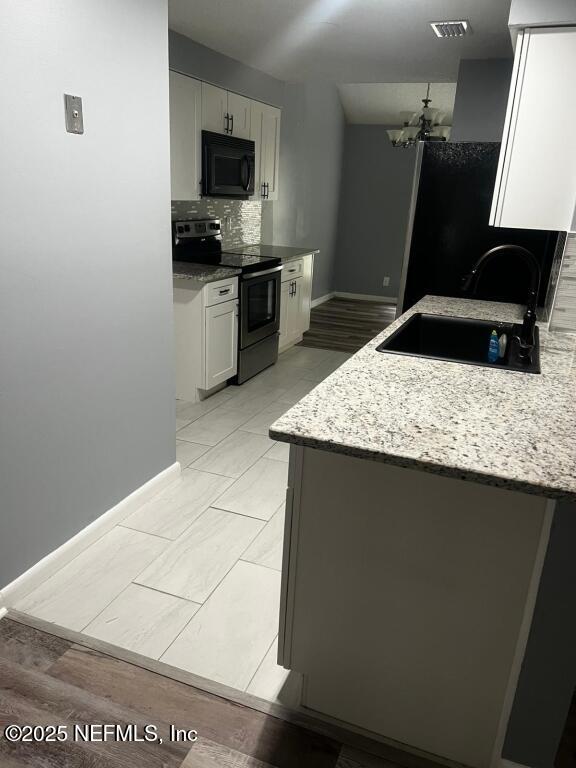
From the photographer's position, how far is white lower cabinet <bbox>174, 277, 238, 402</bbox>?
12.2ft

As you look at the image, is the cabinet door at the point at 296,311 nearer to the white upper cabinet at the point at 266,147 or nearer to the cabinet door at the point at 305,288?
the cabinet door at the point at 305,288

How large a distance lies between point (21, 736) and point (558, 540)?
4.70 ft

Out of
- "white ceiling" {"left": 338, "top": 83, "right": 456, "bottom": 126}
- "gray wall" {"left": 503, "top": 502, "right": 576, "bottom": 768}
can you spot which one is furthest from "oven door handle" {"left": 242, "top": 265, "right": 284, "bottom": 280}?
"white ceiling" {"left": 338, "top": 83, "right": 456, "bottom": 126}

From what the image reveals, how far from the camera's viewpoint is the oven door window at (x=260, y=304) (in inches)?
167

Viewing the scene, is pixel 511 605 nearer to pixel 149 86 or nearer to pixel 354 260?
pixel 149 86

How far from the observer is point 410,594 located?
1333 mm

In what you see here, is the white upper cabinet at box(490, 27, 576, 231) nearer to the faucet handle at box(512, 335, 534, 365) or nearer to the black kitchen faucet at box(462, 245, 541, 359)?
the black kitchen faucet at box(462, 245, 541, 359)

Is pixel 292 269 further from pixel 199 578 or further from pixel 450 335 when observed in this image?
pixel 199 578

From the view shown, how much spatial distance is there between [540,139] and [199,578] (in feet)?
6.72

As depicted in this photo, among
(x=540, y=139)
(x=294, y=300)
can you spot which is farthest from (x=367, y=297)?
(x=540, y=139)

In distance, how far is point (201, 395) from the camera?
4.00 metres

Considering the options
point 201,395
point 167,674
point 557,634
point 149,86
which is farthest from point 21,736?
point 201,395

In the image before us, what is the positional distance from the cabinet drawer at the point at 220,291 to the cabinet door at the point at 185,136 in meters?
0.65

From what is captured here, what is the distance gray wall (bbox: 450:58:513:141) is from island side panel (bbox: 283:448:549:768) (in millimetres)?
3734
